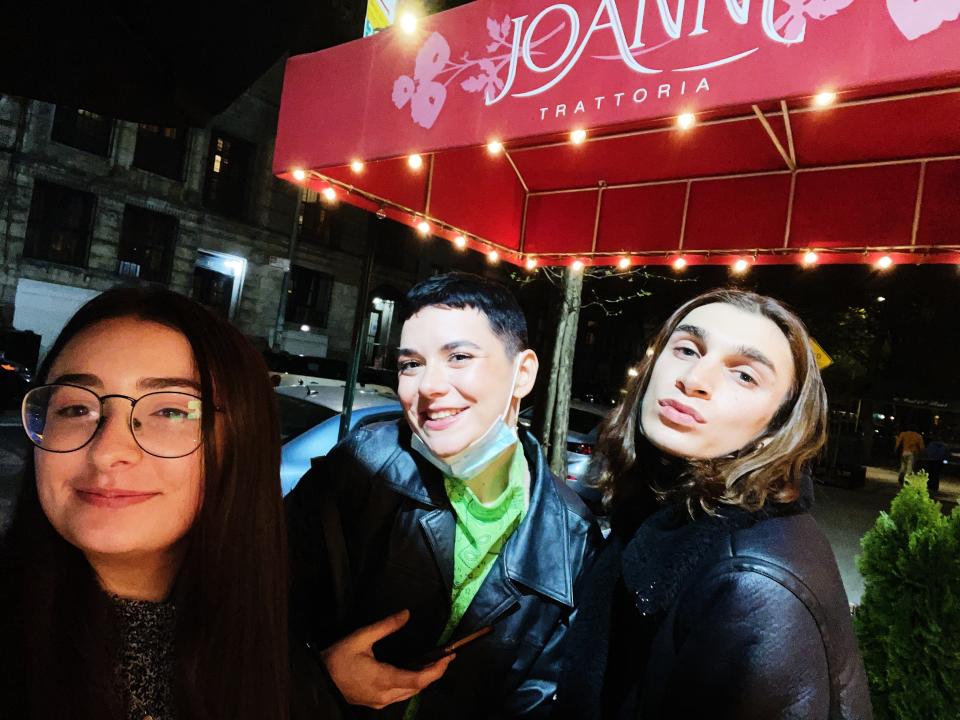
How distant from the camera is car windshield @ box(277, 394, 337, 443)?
5.06 metres

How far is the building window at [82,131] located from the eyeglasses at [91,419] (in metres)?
19.0

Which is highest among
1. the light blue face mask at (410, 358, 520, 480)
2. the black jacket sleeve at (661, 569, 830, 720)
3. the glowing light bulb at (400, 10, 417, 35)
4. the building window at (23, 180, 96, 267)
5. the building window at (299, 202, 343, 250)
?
the building window at (299, 202, 343, 250)

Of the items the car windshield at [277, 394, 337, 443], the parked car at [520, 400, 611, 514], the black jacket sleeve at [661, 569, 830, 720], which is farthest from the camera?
the parked car at [520, 400, 611, 514]

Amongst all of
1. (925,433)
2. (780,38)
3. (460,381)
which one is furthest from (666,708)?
(925,433)

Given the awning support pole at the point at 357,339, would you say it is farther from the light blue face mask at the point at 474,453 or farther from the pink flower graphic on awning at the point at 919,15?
the pink flower graphic on awning at the point at 919,15

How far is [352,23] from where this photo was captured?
19.2 metres

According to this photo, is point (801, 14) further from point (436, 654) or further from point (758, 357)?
point (436, 654)

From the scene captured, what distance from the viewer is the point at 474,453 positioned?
1914mm

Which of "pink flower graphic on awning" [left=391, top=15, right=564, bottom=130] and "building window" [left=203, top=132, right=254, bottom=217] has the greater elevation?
"building window" [left=203, top=132, right=254, bottom=217]

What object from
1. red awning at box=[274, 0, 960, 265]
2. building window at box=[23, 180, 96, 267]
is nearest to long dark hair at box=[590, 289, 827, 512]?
red awning at box=[274, 0, 960, 265]

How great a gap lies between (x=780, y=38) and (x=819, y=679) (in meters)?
2.07

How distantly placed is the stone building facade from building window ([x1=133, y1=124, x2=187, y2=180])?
0.04m

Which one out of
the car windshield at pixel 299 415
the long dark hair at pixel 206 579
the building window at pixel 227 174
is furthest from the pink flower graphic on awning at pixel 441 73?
the building window at pixel 227 174

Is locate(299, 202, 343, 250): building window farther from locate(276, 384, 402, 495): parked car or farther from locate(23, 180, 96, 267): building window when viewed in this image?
locate(276, 384, 402, 495): parked car
